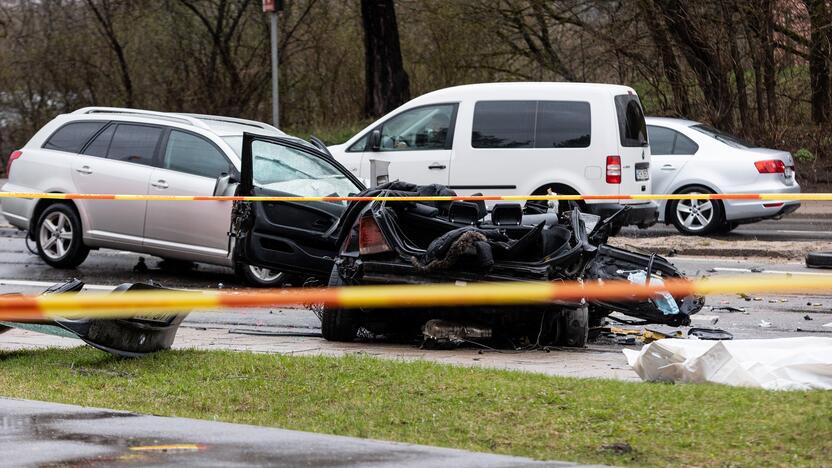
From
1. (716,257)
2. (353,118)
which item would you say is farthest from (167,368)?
(353,118)

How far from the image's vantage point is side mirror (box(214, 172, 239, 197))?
12.1 m

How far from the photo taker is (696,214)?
17.0 meters

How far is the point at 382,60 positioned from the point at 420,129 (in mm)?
9211

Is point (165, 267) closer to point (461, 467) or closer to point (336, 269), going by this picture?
point (336, 269)

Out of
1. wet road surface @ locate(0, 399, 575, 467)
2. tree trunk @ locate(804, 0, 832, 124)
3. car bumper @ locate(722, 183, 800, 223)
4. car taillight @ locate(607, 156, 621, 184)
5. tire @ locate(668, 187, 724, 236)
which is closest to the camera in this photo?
wet road surface @ locate(0, 399, 575, 467)

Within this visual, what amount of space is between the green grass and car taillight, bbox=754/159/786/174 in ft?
32.8

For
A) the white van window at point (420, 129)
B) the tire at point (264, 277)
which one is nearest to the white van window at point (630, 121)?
the white van window at point (420, 129)

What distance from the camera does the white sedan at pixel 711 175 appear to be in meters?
16.7

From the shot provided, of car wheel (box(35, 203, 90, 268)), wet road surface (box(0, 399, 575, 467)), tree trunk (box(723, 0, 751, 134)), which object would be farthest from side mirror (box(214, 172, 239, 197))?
tree trunk (box(723, 0, 751, 134))

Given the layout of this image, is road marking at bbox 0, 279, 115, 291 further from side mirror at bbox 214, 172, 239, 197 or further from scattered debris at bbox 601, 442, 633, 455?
scattered debris at bbox 601, 442, 633, 455

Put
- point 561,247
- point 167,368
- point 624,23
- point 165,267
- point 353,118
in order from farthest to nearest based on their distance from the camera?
point 353,118, point 624,23, point 165,267, point 561,247, point 167,368

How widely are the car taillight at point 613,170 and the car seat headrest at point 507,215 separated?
528 cm

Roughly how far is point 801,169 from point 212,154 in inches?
Result: 461

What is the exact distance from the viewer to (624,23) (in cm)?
2281
